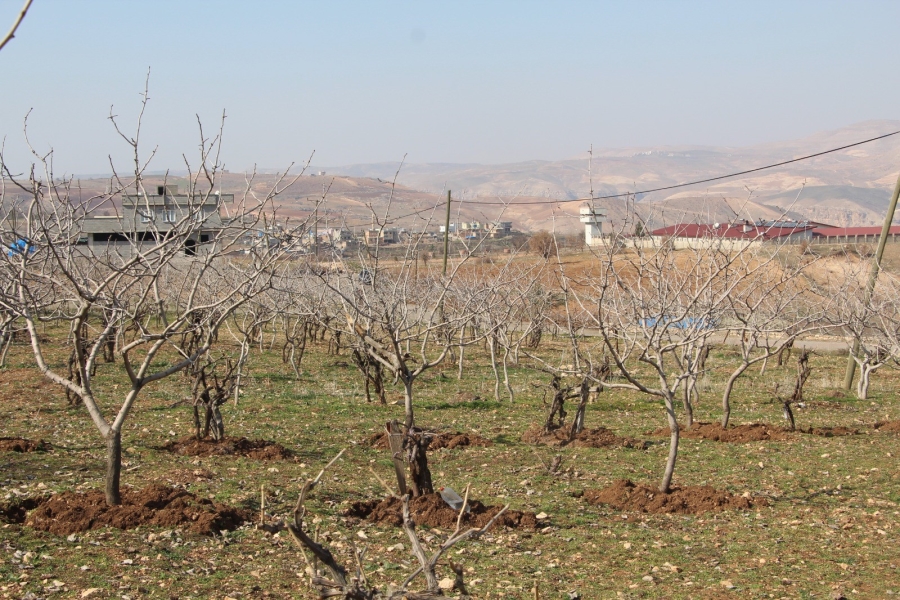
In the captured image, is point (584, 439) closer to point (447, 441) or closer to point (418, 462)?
point (447, 441)

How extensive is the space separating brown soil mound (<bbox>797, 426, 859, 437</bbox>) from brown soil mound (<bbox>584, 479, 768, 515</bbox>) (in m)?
4.07

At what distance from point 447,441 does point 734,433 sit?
3678mm

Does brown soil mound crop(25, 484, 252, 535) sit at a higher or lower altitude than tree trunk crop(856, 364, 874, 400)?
higher

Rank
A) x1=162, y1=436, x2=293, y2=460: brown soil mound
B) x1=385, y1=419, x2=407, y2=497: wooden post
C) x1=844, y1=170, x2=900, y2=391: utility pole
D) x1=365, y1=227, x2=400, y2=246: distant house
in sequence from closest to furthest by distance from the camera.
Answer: x1=385, y1=419, x2=407, y2=497: wooden post, x1=365, y1=227, x2=400, y2=246: distant house, x1=162, y1=436, x2=293, y2=460: brown soil mound, x1=844, y1=170, x2=900, y2=391: utility pole

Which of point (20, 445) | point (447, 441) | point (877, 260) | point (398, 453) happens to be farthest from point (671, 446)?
point (877, 260)

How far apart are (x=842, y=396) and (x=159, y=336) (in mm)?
13327

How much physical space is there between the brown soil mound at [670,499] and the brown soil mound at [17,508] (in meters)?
4.45

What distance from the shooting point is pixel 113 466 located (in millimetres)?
5953

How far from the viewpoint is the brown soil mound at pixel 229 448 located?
28.5ft

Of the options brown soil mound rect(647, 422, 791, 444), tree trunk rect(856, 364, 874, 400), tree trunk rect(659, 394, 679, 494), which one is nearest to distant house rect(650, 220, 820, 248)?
tree trunk rect(659, 394, 679, 494)

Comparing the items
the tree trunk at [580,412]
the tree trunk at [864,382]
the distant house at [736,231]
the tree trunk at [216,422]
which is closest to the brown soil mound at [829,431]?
the distant house at [736,231]

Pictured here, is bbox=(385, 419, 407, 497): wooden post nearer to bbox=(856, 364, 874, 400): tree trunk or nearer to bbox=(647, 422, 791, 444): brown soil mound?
bbox=(647, 422, 791, 444): brown soil mound

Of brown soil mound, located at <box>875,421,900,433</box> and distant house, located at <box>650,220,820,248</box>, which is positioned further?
brown soil mound, located at <box>875,421,900,433</box>

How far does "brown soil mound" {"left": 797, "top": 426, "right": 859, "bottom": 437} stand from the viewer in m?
11.0
